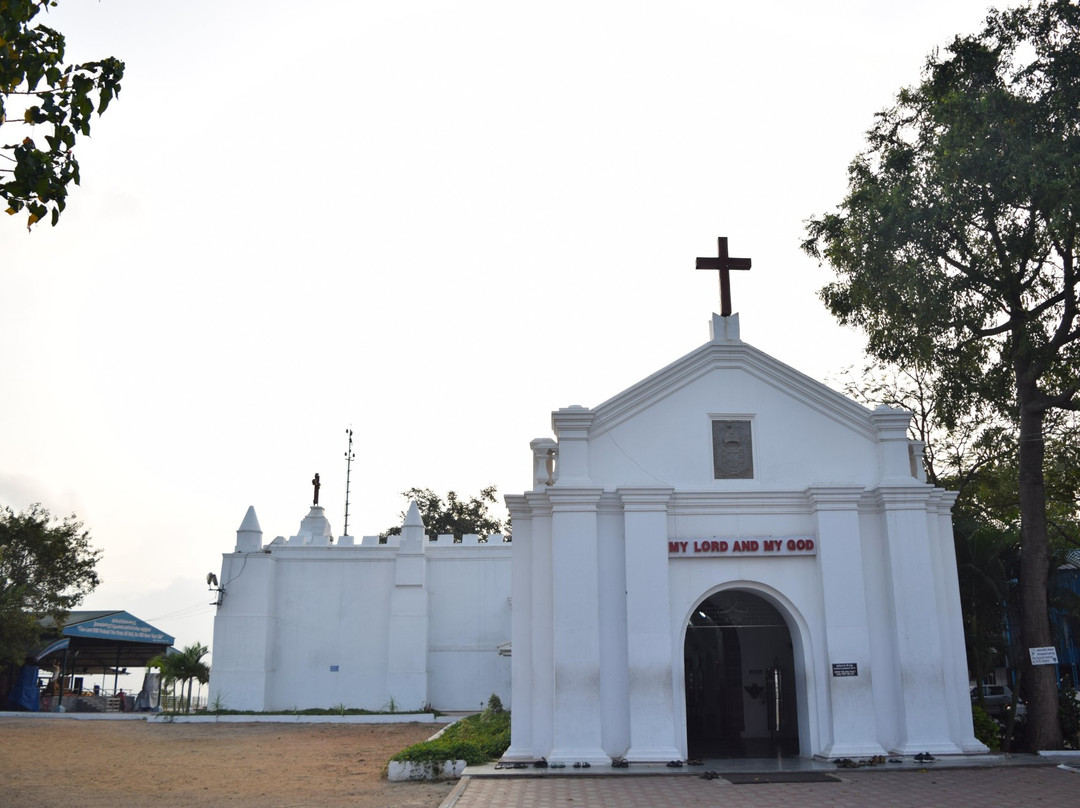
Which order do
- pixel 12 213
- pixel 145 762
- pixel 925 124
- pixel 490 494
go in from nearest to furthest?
pixel 12 213, pixel 145 762, pixel 925 124, pixel 490 494

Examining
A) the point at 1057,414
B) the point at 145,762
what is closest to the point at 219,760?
the point at 145,762

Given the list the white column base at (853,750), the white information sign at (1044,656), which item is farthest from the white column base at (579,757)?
the white information sign at (1044,656)

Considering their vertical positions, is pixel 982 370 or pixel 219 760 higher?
pixel 982 370

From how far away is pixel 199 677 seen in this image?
28781 millimetres

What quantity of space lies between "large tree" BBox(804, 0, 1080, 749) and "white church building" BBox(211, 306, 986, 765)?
92.9 inches

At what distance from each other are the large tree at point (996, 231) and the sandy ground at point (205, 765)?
1179 cm

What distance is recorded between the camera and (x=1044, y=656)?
1641cm

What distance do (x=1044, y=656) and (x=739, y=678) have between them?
5.57m

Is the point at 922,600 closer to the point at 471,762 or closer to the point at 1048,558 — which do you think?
the point at 1048,558

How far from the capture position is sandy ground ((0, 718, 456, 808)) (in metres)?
13.0

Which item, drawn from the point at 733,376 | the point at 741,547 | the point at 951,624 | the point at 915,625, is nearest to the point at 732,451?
the point at 733,376

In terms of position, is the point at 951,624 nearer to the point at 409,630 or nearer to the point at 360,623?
the point at 409,630

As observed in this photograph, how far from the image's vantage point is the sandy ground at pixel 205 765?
1298cm

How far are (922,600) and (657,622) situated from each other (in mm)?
4439
